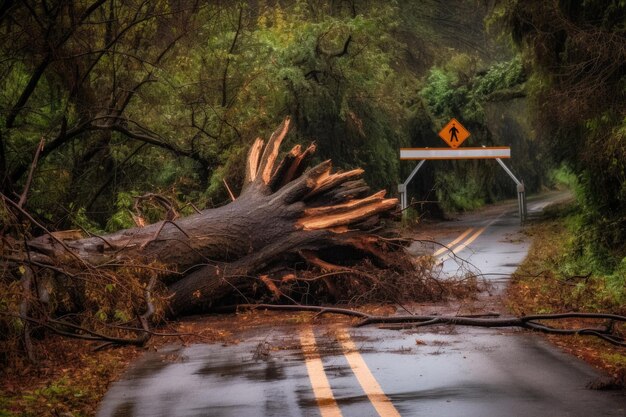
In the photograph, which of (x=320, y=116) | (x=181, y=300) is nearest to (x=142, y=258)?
(x=181, y=300)

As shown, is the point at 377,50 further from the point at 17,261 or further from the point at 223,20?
the point at 17,261

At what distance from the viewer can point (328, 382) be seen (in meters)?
9.07

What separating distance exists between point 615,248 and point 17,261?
12.5m

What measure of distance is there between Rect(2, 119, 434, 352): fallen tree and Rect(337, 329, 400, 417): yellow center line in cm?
282

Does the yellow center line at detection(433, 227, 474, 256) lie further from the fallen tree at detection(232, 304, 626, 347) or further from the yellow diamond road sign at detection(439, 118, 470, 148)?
the fallen tree at detection(232, 304, 626, 347)

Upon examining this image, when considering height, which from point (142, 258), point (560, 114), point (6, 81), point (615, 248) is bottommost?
point (615, 248)

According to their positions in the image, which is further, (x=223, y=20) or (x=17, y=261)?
(x=223, y=20)

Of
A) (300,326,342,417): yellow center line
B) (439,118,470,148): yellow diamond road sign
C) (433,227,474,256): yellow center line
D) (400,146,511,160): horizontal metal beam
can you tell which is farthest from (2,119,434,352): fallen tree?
(439,118,470,148): yellow diamond road sign

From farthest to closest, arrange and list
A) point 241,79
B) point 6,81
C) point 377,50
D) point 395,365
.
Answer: point 377,50, point 241,79, point 6,81, point 395,365

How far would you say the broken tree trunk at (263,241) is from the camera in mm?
14281

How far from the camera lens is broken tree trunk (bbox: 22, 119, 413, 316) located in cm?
1428

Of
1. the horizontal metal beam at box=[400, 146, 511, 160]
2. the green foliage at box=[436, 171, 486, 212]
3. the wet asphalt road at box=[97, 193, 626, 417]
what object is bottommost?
the green foliage at box=[436, 171, 486, 212]

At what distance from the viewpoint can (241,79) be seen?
81.6 feet

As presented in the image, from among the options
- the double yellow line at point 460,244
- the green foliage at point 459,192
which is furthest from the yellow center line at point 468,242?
the green foliage at point 459,192
